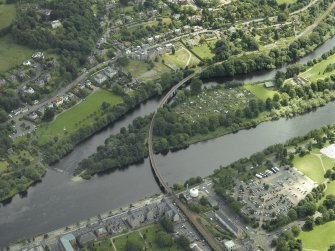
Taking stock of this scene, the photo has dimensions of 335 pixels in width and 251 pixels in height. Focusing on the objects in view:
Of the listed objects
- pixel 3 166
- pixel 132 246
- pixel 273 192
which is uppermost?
pixel 3 166

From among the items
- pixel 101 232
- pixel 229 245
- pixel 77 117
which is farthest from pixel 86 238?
pixel 77 117

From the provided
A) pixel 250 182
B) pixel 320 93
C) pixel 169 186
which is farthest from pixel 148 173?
pixel 320 93

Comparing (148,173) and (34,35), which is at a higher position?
(34,35)

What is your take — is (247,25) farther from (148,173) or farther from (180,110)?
(148,173)

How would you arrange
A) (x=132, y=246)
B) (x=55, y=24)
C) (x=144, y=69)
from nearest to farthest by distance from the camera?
(x=132, y=246), (x=144, y=69), (x=55, y=24)

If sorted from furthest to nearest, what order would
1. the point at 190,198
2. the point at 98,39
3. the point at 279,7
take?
the point at 279,7, the point at 98,39, the point at 190,198

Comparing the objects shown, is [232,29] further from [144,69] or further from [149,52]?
[144,69]

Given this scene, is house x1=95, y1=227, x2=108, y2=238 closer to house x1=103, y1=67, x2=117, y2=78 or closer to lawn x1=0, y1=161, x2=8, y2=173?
lawn x1=0, y1=161, x2=8, y2=173
